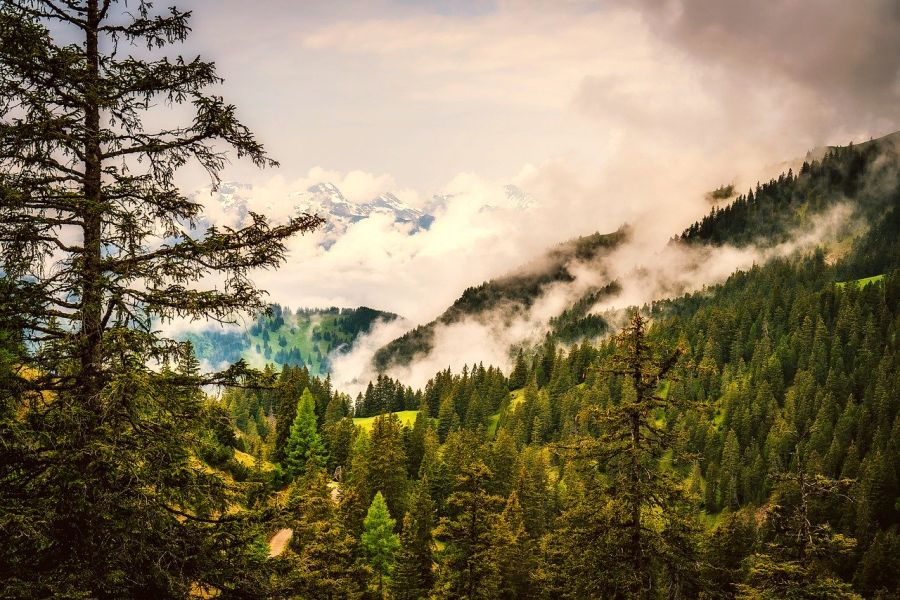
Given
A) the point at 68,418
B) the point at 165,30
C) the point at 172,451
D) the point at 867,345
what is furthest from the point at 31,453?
the point at 867,345

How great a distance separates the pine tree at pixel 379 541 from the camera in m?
52.2

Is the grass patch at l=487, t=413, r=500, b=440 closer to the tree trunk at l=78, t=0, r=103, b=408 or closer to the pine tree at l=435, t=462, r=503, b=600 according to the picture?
the pine tree at l=435, t=462, r=503, b=600

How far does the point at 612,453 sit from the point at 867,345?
611 feet

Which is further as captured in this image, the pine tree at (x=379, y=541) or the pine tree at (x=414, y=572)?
the pine tree at (x=379, y=541)

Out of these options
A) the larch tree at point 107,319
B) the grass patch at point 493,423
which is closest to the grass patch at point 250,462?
the larch tree at point 107,319

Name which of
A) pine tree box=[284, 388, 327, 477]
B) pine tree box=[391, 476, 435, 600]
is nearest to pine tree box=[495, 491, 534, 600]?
pine tree box=[391, 476, 435, 600]

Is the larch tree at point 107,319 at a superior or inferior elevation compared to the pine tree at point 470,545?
superior

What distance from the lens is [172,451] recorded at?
1026 centimetres

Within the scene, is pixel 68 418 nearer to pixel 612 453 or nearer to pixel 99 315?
pixel 99 315

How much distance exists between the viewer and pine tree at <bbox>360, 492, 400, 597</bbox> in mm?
52156

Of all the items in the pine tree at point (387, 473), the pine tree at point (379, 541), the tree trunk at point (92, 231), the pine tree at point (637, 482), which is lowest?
the pine tree at point (379, 541)

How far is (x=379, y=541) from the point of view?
53000mm

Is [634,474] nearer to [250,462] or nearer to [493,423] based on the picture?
[250,462]

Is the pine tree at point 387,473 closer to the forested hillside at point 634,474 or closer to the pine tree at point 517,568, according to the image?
the forested hillside at point 634,474
